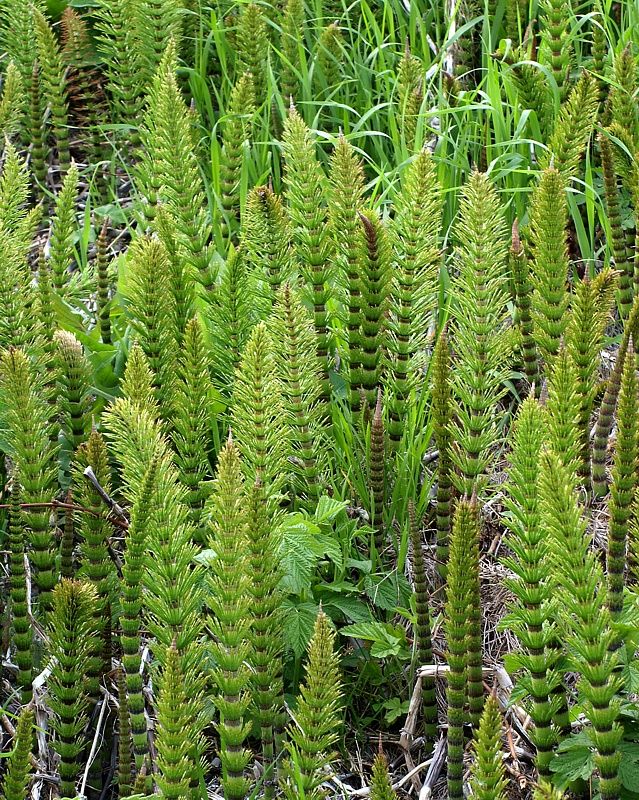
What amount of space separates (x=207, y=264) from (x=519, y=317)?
88cm

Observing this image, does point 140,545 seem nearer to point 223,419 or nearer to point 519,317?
point 223,419

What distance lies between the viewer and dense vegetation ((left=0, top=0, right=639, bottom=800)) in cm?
203

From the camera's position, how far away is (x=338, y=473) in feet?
9.64

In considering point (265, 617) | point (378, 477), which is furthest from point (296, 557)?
point (378, 477)

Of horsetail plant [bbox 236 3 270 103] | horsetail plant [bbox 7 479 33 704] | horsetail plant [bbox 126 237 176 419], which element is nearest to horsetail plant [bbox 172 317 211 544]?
horsetail plant [bbox 126 237 176 419]

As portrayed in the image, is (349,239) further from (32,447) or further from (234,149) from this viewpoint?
(32,447)

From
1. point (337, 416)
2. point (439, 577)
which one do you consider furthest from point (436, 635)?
point (337, 416)

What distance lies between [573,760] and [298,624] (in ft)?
2.33

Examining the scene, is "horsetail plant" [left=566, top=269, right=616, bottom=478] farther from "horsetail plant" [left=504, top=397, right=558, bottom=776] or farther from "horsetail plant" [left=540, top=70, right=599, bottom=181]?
"horsetail plant" [left=540, top=70, right=599, bottom=181]

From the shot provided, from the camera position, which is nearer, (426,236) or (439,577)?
(426,236)

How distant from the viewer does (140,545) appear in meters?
2.18

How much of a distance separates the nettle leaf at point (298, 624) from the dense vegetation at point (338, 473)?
29mm

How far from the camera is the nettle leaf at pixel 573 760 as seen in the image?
6.87 feet

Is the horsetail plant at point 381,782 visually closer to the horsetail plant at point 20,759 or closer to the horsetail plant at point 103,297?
the horsetail plant at point 20,759
